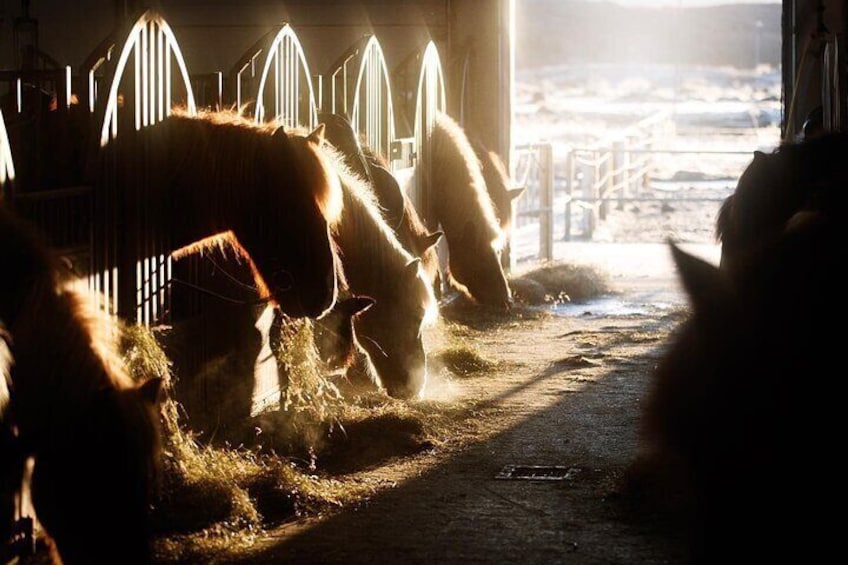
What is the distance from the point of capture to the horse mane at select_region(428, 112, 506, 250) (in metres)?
9.22

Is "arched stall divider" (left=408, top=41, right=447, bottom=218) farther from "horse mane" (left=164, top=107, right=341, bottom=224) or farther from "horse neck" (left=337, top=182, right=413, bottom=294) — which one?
"horse mane" (left=164, top=107, right=341, bottom=224)

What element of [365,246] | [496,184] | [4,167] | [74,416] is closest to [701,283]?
[74,416]

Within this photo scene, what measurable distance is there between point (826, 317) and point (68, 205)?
→ 3178mm

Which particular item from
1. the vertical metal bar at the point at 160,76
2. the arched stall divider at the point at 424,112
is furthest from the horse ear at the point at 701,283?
the arched stall divider at the point at 424,112

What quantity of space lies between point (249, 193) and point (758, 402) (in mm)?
3357

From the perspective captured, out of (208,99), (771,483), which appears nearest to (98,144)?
(208,99)

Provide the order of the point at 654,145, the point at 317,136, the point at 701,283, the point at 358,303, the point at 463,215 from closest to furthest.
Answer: the point at 701,283 → the point at 317,136 → the point at 358,303 → the point at 463,215 → the point at 654,145

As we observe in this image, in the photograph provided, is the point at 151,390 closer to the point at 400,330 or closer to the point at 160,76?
the point at 160,76

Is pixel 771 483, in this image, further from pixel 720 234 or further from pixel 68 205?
pixel 720 234

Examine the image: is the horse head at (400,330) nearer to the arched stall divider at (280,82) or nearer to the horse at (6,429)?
the arched stall divider at (280,82)

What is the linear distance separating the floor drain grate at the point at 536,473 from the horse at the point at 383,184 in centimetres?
192

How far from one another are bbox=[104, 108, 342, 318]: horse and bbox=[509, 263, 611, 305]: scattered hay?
570cm

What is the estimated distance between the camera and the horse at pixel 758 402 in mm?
1915

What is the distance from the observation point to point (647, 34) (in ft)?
196
